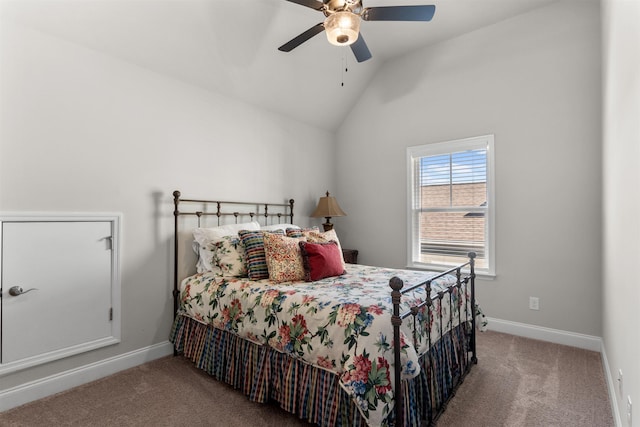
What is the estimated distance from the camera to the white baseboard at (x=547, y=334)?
2.81m

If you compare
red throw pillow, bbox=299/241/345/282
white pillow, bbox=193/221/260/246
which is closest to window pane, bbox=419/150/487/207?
red throw pillow, bbox=299/241/345/282

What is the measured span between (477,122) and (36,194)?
12.7 ft

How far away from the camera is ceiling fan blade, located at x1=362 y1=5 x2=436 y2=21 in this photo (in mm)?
1982

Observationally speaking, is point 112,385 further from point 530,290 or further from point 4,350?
point 530,290

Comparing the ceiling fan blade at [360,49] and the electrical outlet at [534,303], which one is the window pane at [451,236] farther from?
the ceiling fan blade at [360,49]

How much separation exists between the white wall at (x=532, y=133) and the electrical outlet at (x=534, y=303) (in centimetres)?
3

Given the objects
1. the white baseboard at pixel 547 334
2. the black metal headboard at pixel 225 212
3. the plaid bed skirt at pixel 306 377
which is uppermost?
the black metal headboard at pixel 225 212

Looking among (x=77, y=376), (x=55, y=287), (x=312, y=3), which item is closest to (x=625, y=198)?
(x=312, y=3)

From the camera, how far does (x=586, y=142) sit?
2.83 m

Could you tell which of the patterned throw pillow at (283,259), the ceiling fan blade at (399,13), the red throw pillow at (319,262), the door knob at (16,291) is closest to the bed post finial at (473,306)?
the red throw pillow at (319,262)

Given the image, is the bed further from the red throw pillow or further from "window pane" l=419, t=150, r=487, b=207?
"window pane" l=419, t=150, r=487, b=207

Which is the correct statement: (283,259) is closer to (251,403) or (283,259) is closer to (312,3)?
(251,403)

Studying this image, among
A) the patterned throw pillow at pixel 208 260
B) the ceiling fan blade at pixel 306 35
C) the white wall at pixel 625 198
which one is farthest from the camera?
the patterned throw pillow at pixel 208 260

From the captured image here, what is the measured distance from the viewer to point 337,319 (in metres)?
1.65
